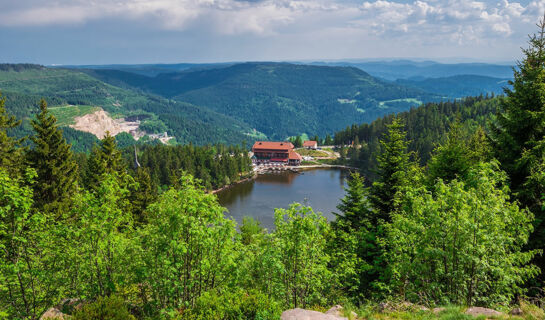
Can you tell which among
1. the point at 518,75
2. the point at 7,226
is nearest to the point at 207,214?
the point at 7,226

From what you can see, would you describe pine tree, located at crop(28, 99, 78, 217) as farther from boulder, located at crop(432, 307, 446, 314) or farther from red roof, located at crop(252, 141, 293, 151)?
red roof, located at crop(252, 141, 293, 151)

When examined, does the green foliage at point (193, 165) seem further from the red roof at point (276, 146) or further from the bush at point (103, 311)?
the bush at point (103, 311)

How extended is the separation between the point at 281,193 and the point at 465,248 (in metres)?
91.8

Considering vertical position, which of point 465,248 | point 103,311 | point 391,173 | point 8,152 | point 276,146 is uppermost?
point 8,152

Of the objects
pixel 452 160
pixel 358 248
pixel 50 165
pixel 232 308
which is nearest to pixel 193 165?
pixel 50 165

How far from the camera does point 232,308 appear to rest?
35.7 ft

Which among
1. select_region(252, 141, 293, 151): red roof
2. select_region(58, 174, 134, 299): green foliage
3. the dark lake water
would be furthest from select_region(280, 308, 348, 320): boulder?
select_region(252, 141, 293, 151): red roof

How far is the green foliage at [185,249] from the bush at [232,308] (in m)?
0.81

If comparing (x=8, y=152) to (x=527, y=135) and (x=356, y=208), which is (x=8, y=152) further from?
(x=527, y=135)

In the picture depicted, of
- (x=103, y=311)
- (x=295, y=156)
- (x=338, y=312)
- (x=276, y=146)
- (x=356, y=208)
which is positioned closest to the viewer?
(x=103, y=311)

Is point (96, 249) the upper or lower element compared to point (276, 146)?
upper

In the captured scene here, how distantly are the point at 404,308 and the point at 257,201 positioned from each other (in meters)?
81.9

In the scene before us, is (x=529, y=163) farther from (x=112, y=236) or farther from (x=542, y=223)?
(x=112, y=236)

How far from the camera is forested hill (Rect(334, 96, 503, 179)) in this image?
129875 mm
